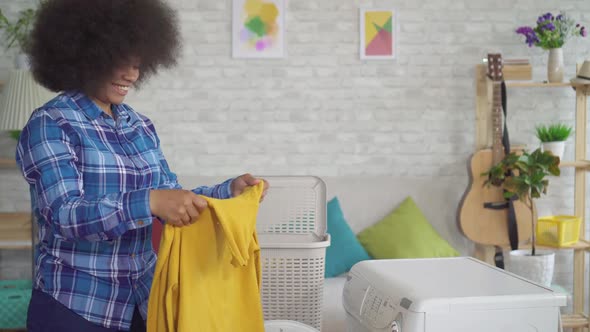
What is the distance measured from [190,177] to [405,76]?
1349mm

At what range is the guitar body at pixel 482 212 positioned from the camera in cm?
389

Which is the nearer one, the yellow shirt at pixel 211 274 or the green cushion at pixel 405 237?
the yellow shirt at pixel 211 274

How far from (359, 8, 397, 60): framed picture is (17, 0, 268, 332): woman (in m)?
2.42

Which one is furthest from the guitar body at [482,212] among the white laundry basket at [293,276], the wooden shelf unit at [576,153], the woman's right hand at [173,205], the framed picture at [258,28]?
the woman's right hand at [173,205]

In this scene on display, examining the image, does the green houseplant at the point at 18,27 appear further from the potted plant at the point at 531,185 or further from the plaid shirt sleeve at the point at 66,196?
the potted plant at the point at 531,185

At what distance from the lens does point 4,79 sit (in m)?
3.99

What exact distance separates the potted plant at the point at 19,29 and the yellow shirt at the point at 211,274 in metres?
2.44

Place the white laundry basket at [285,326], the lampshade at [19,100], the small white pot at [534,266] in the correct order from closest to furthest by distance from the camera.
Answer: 1. the white laundry basket at [285,326]
2. the lampshade at [19,100]
3. the small white pot at [534,266]

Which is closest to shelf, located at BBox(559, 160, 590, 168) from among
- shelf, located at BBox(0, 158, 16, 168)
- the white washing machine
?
the white washing machine

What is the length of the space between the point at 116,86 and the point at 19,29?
2.56 m

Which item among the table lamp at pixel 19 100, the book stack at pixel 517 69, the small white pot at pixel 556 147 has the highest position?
the book stack at pixel 517 69

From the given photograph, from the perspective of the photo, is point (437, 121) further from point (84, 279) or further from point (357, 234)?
point (84, 279)

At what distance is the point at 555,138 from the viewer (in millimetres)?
3875

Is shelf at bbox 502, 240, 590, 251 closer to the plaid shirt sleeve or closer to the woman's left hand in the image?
the woman's left hand
